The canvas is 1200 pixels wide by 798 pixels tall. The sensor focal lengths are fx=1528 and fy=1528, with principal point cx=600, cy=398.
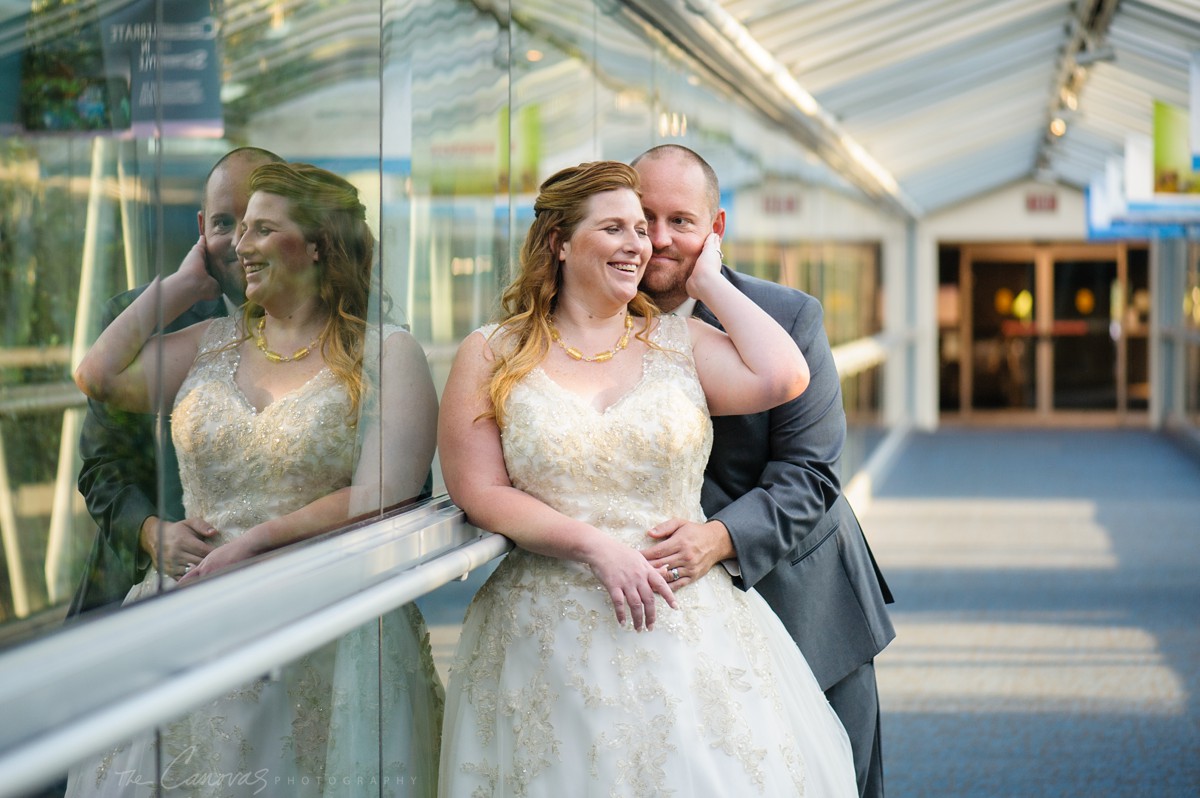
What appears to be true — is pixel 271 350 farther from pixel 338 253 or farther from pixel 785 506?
pixel 785 506

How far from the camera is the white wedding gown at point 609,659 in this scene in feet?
8.79

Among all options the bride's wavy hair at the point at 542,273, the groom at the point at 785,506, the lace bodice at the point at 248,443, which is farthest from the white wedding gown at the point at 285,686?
the groom at the point at 785,506

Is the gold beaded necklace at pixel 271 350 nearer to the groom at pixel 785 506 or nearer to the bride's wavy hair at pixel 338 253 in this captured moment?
the bride's wavy hair at pixel 338 253

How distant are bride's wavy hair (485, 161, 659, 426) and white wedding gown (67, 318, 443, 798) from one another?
9.9 inches

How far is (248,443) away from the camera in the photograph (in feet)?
7.48

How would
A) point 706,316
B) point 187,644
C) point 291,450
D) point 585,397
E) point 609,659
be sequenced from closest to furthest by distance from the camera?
point 187,644, point 291,450, point 609,659, point 585,397, point 706,316

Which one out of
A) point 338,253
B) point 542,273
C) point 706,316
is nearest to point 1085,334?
point 706,316

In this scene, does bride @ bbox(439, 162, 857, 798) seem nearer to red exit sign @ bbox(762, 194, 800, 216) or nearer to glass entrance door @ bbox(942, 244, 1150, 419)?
red exit sign @ bbox(762, 194, 800, 216)

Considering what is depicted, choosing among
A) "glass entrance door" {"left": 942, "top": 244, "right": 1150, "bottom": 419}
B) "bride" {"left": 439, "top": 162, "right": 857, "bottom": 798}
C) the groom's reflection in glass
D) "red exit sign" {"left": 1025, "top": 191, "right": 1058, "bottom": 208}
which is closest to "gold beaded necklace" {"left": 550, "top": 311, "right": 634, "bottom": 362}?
"bride" {"left": 439, "top": 162, "right": 857, "bottom": 798}

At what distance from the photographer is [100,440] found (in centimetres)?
175

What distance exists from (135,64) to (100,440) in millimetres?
432

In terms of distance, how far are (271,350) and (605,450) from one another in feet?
2.31

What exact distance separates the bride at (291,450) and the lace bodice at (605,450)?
27cm

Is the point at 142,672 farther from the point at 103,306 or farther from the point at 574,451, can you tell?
the point at 574,451
